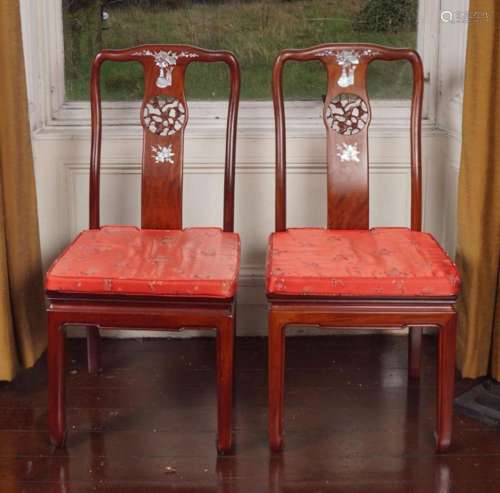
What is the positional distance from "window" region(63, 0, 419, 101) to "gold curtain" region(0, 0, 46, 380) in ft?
1.47

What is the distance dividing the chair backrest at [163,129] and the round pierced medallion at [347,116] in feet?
0.92

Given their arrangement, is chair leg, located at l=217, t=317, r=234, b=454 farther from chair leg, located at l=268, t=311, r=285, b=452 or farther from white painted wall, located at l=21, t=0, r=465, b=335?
white painted wall, located at l=21, t=0, r=465, b=335

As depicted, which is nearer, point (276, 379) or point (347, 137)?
point (276, 379)

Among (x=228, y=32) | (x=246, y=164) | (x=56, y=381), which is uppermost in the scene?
(x=228, y=32)

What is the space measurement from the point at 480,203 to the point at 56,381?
1270 millimetres

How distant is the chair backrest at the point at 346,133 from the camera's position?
8.86ft

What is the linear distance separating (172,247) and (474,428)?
956mm

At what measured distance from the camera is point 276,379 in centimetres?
237

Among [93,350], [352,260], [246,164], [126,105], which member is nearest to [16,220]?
[93,350]

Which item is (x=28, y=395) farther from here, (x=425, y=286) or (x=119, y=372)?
(x=425, y=286)

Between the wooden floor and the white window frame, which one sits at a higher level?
the white window frame

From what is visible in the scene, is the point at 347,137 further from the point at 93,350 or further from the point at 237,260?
the point at 93,350

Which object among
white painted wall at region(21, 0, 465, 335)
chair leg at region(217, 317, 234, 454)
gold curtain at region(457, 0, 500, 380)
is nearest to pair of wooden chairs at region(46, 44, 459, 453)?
chair leg at region(217, 317, 234, 454)

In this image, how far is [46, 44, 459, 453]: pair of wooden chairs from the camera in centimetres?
231
